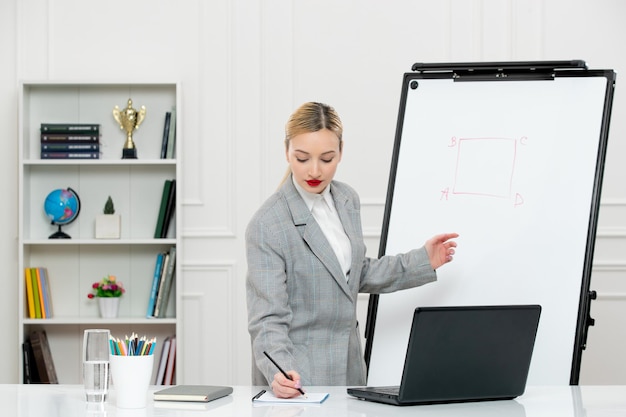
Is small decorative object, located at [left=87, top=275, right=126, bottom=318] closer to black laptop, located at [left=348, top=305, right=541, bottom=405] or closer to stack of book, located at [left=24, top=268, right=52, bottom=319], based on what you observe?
stack of book, located at [left=24, top=268, right=52, bottom=319]

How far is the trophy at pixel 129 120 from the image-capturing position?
3.96 meters

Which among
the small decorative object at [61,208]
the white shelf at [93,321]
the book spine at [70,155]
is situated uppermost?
the book spine at [70,155]

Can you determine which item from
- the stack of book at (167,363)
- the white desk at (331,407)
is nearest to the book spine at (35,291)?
the stack of book at (167,363)

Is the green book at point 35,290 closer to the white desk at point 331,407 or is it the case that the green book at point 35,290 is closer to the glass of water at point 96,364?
the white desk at point 331,407

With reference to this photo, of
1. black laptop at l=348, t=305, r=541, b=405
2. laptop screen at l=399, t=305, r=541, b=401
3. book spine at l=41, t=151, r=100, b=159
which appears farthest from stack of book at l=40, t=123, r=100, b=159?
laptop screen at l=399, t=305, r=541, b=401

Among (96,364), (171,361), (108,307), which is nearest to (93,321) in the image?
(108,307)

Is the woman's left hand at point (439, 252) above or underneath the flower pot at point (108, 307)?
above

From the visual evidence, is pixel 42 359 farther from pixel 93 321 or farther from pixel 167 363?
pixel 167 363

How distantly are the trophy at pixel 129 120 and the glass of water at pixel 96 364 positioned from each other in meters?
2.36

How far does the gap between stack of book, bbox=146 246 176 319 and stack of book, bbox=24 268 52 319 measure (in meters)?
0.49

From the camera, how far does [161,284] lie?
3.93m

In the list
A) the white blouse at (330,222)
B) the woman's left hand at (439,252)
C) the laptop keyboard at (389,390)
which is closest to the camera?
the laptop keyboard at (389,390)

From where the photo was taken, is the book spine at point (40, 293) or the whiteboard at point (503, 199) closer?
the whiteboard at point (503, 199)

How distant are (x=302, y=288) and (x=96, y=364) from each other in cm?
61
